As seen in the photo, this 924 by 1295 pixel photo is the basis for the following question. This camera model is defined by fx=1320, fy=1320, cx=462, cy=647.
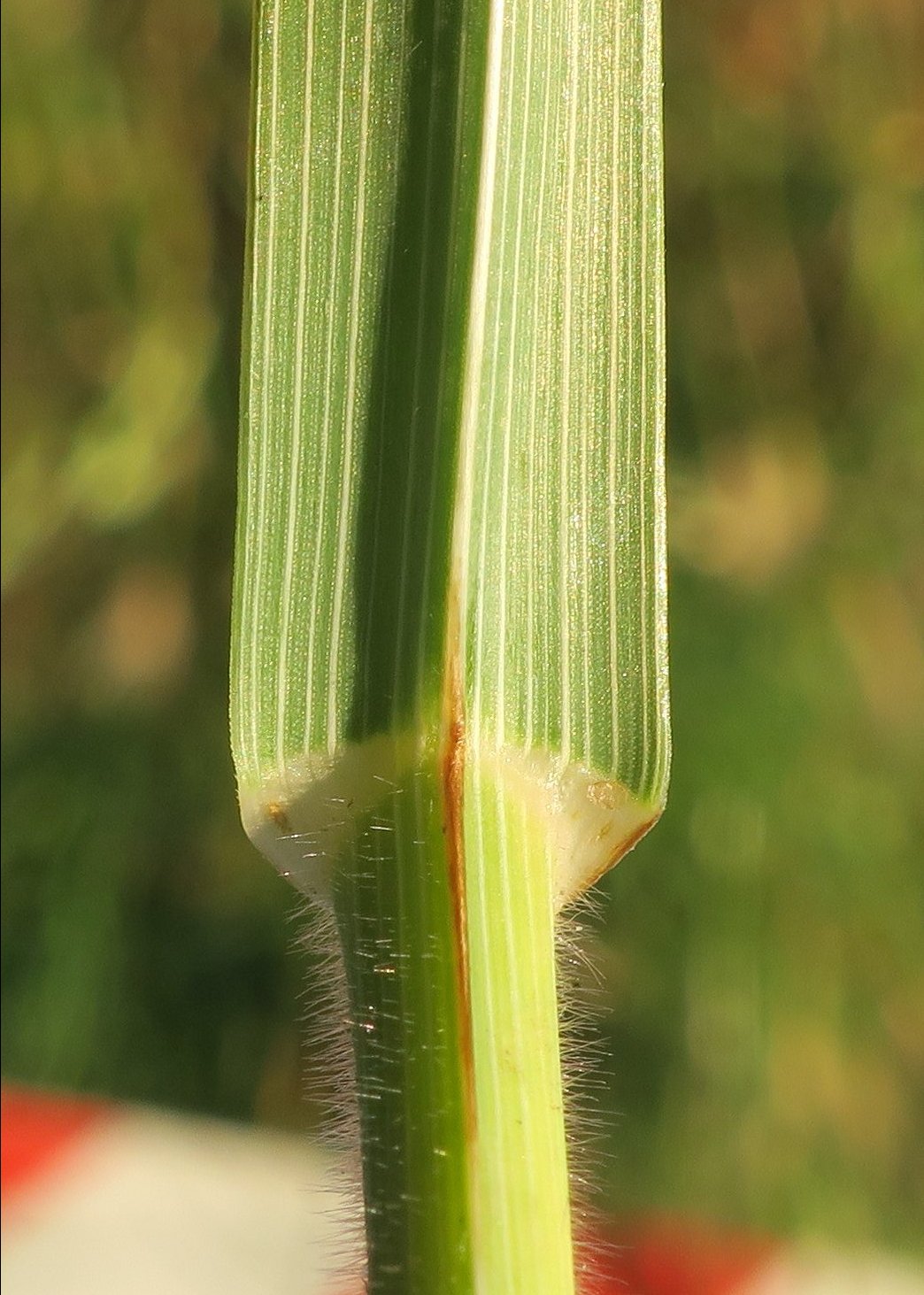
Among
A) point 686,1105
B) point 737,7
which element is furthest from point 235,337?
point 686,1105

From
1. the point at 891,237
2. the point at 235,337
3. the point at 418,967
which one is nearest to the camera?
the point at 418,967

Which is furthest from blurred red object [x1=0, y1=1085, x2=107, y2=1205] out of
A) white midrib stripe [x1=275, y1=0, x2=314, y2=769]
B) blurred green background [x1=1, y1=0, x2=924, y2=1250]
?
white midrib stripe [x1=275, y1=0, x2=314, y2=769]

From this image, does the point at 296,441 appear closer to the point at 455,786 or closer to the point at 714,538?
the point at 455,786

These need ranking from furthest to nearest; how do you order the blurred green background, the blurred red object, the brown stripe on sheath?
the blurred green background
the blurred red object
the brown stripe on sheath

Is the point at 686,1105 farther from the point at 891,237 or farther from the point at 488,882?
the point at 488,882

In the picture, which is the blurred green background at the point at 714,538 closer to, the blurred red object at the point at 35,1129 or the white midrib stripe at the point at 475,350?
the blurred red object at the point at 35,1129

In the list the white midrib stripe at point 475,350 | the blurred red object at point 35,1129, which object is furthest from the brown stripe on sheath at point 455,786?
the blurred red object at point 35,1129

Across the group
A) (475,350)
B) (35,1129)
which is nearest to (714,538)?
(35,1129)

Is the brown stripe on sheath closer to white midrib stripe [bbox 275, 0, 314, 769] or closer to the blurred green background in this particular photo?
white midrib stripe [bbox 275, 0, 314, 769]
